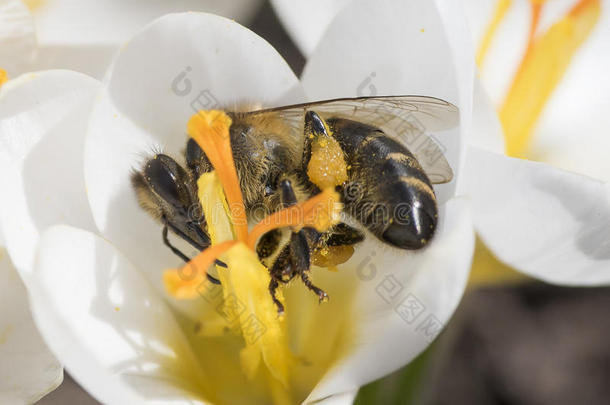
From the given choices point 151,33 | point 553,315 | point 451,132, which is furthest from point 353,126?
point 553,315

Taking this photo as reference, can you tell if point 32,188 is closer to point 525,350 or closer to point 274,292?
point 274,292

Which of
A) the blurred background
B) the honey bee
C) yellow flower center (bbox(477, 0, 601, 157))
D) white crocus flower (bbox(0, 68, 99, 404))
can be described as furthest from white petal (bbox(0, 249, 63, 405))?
the blurred background

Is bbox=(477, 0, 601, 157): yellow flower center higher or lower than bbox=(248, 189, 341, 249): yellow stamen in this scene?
lower

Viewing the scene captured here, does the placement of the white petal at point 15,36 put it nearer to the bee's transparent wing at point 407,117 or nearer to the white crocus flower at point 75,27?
the white crocus flower at point 75,27

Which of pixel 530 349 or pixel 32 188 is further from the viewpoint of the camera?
pixel 530 349

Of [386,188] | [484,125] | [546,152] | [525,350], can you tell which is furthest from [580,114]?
[525,350]

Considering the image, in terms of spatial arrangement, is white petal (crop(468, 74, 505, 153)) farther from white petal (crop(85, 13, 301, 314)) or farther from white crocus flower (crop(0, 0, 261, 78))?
white crocus flower (crop(0, 0, 261, 78))
